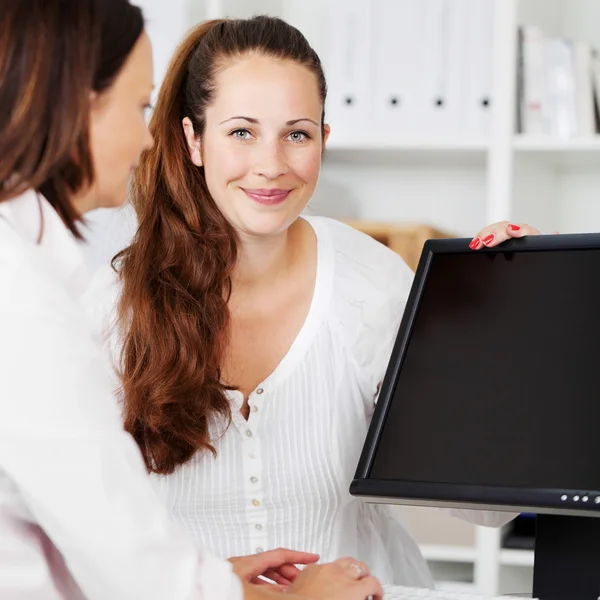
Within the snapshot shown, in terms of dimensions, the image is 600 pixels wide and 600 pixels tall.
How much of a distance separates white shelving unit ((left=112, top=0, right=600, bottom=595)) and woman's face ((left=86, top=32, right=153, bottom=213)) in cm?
142

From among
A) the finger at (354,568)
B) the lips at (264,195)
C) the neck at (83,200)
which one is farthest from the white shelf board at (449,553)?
the neck at (83,200)

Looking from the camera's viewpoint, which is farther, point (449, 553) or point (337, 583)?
point (449, 553)

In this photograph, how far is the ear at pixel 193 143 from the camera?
1560 millimetres

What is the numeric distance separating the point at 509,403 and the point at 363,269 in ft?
1.64

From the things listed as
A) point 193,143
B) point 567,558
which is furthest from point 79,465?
point 193,143

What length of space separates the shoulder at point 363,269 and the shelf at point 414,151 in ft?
2.14

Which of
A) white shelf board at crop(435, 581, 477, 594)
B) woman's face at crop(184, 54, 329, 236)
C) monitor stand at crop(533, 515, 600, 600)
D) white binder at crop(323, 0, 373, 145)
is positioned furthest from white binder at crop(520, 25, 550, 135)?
monitor stand at crop(533, 515, 600, 600)

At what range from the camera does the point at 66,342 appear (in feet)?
2.56

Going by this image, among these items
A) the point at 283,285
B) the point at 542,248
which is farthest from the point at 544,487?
the point at 283,285

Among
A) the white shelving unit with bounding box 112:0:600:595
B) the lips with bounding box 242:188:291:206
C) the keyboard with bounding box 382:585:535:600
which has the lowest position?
the keyboard with bounding box 382:585:535:600

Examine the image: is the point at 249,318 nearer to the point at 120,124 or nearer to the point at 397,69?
the point at 120,124

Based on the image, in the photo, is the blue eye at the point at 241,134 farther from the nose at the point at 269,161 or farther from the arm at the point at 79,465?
the arm at the point at 79,465

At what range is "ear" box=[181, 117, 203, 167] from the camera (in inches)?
61.4

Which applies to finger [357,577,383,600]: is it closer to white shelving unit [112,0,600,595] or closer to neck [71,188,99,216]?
neck [71,188,99,216]
